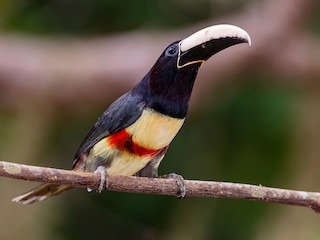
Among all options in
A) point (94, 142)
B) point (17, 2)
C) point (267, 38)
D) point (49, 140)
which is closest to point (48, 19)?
point (17, 2)

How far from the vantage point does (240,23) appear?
294 centimetres

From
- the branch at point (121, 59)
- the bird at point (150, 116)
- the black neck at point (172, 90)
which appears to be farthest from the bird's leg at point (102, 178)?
the branch at point (121, 59)

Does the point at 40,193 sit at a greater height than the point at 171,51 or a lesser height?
lesser

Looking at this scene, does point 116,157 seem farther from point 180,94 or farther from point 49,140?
point 49,140

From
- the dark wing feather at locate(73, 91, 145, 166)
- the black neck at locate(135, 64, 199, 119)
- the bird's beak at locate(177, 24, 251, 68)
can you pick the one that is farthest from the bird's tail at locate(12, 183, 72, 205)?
the bird's beak at locate(177, 24, 251, 68)

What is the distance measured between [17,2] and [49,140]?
724mm

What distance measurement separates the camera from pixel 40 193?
144cm

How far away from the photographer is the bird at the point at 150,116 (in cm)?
117

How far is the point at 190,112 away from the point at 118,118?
1626 mm

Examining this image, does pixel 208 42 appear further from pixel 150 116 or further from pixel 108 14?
pixel 108 14

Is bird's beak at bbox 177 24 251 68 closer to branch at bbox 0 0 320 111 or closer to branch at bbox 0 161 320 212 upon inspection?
branch at bbox 0 161 320 212

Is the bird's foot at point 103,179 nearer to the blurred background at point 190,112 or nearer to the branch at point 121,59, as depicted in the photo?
the blurred background at point 190,112

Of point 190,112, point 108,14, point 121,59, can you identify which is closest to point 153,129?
point 121,59

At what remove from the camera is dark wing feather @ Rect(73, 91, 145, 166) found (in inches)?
51.2
